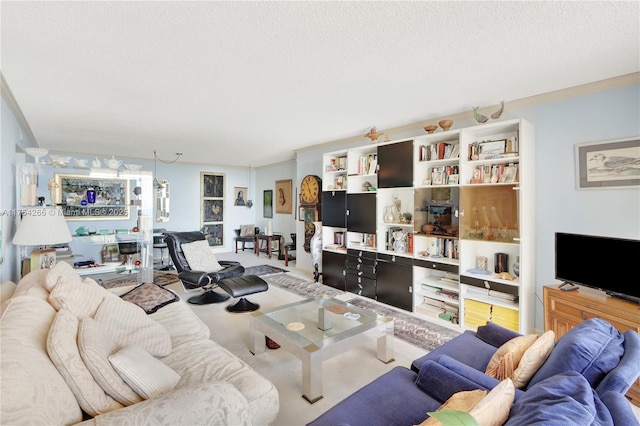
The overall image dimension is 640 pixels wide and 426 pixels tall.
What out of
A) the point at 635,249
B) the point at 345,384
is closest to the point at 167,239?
the point at 345,384

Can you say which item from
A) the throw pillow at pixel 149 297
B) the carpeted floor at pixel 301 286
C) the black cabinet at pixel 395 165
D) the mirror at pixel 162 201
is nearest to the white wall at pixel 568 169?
the black cabinet at pixel 395 165

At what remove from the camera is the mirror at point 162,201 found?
733 centimetres

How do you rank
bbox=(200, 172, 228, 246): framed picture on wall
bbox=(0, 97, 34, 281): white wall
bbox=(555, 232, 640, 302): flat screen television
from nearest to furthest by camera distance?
bbox=(555, 232, 640, 302): flat screen television
bbox=(0, 97, 34, 281): white wall
bbox=(200, 172, 228, 246): framed picture on wall

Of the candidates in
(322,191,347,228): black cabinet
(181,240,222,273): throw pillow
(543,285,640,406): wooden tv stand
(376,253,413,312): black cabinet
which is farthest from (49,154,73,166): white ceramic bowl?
(543,285,640,406): wooden tv stand

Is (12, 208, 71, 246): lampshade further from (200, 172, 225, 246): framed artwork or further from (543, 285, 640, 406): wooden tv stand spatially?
(200, 172, 225, 246): framed artwork

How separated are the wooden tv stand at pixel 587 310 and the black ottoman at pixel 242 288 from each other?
9.76 feet

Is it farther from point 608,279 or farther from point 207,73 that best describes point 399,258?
point 207,73

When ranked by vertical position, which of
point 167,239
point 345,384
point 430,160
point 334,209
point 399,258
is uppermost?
point 430,160

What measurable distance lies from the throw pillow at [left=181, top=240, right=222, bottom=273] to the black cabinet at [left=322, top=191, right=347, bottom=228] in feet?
6.15

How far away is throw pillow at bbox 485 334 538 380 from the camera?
1625 mm

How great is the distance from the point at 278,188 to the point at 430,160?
480 cm

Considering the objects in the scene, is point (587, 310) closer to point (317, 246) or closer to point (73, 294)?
point (317, 246)

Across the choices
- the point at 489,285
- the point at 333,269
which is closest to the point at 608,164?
the point at 489,285

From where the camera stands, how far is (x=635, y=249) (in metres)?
2.29
